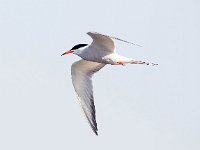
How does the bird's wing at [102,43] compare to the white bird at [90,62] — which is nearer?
the bird's wing at [102,43]

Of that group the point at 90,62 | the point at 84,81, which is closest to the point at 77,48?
the point at 90,62

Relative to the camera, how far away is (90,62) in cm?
2698

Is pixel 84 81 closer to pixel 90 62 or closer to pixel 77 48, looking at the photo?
pixel 90 62

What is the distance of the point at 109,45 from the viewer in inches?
957

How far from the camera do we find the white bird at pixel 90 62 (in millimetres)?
24031

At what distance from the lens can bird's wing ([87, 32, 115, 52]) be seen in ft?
78.3

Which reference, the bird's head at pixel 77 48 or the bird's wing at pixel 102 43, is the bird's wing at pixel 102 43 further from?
the bird's head at pixel 77 48

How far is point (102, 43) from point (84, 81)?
298 cm

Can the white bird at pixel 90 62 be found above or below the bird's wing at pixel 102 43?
below

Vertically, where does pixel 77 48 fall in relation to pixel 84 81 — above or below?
above

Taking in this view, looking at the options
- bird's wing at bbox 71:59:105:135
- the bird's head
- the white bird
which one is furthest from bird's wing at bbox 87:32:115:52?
bird's wing at bbox 71:59:105:135

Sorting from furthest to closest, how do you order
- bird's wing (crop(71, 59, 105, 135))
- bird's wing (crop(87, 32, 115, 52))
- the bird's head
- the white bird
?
bird's wing (crop(71, 59, 105, 135)), the bird's head, the white bird, bird's wing (crop(87, 32, 115, 52))

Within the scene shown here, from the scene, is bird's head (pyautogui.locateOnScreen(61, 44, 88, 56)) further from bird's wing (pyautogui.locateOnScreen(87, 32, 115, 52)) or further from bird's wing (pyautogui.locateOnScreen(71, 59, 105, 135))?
bird's wing (pyautogui.locateOnScreen(71, 59, 105, 135))

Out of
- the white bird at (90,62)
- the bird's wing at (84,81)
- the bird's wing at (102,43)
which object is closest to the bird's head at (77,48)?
the white bird at (90,62)
